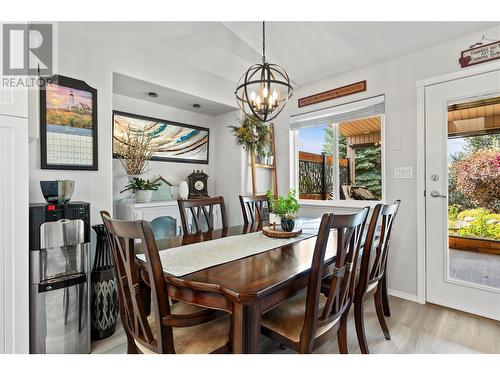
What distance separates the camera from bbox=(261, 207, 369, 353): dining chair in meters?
1.09

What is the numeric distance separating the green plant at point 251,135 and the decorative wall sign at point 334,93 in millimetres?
645

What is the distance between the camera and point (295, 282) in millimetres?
1185

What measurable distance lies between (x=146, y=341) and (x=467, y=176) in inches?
111

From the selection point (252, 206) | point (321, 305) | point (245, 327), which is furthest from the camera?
point (252, 206)

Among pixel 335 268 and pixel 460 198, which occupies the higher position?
pixel 460 198

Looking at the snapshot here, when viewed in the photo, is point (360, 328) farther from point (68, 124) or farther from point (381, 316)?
point (68, 124)

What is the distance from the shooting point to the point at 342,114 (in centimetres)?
Result: 312

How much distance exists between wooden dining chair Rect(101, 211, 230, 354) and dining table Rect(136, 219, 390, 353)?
0.10 m

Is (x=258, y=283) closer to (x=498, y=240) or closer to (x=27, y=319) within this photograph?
(x=27, y=319)

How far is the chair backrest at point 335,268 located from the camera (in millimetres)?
1069

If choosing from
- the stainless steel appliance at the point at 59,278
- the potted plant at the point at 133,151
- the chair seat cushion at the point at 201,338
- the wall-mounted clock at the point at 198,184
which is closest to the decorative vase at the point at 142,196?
the potted plant at the point at 133,151

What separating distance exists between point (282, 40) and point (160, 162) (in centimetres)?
204

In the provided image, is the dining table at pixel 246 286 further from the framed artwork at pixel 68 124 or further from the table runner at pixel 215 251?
the framed artwork at pixel 68 124

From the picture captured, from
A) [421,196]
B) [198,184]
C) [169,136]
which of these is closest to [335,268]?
[421,196]
